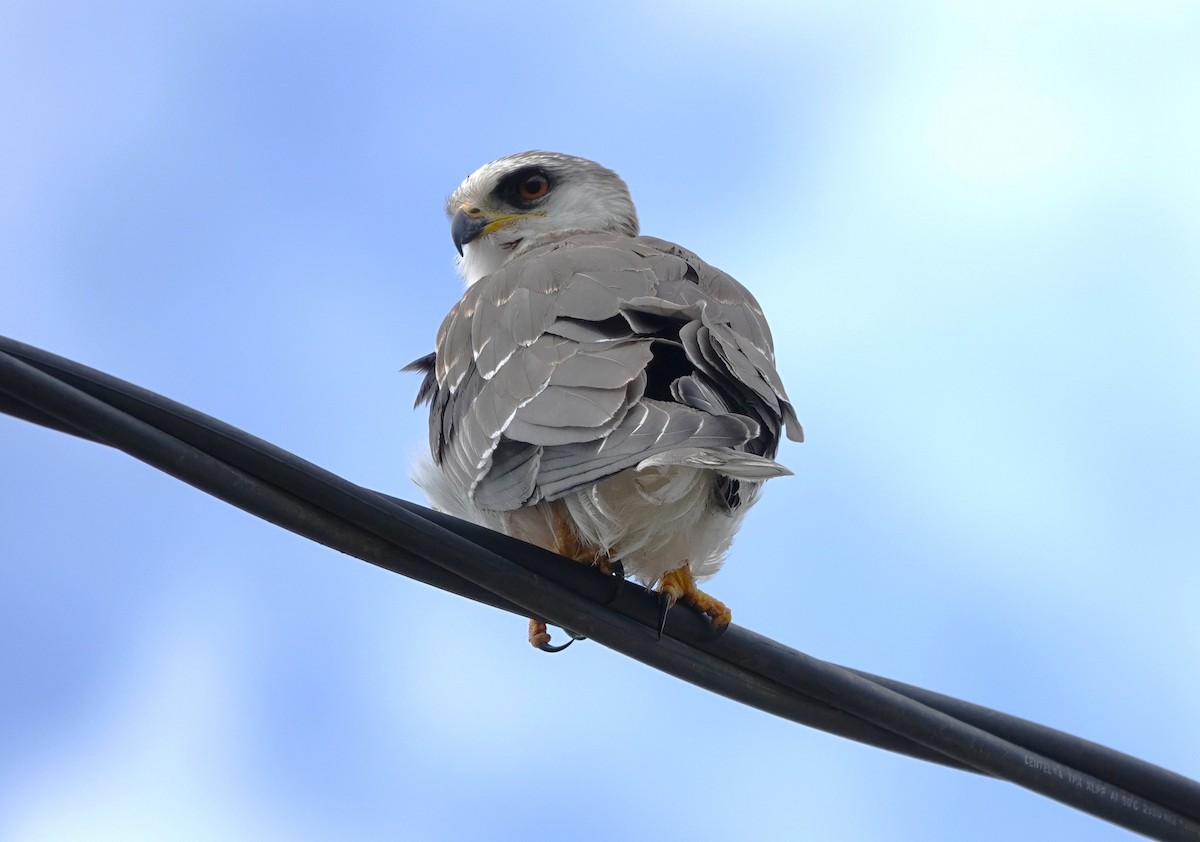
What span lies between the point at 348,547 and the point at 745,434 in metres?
1.05

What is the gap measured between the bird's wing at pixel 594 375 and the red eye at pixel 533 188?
2.32 m

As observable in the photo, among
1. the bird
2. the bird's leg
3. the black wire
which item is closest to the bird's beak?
the bird

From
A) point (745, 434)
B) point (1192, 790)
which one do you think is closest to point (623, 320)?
point (745, 434)

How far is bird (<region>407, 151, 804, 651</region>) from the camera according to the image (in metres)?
3.43

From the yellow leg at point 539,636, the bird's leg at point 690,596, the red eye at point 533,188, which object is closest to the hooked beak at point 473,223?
the red eye at point 533,188

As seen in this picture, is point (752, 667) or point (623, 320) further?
point (623, 320)

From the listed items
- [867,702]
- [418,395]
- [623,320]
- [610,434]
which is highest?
[418,395]

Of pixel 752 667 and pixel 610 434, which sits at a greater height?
pixel 610 434

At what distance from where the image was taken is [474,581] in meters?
2.99

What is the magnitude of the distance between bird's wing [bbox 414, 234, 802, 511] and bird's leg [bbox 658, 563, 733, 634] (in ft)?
1.71

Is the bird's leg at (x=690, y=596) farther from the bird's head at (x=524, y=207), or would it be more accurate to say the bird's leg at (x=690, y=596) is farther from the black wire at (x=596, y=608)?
the bird's head at (x=524, y=207)

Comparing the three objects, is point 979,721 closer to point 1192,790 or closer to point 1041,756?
point 1041,756

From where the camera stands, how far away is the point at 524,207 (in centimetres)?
748

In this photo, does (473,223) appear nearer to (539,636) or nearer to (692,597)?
(539,636)
